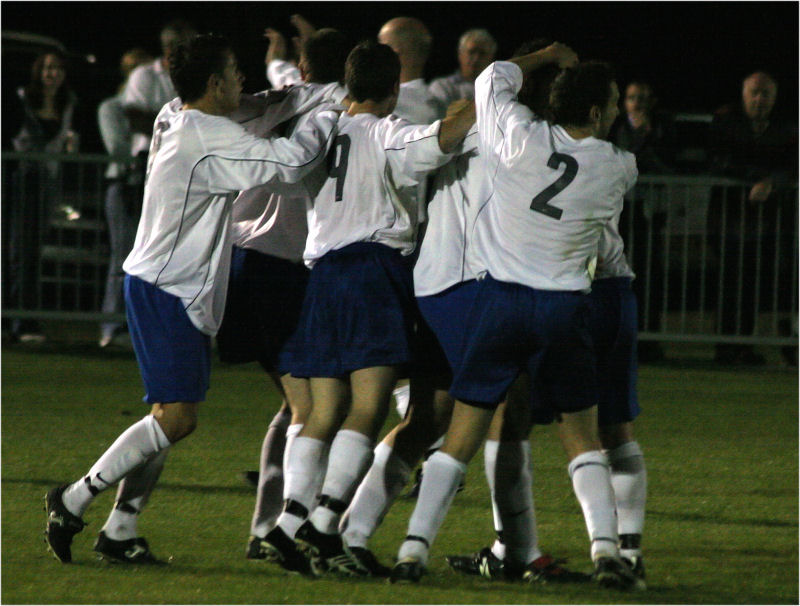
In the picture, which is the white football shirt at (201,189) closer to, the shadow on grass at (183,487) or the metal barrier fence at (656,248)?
the shadow on grass at (183,487)

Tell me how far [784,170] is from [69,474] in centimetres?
635

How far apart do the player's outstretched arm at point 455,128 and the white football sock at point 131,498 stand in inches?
56.8

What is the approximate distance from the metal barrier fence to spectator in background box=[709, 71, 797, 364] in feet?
0.03

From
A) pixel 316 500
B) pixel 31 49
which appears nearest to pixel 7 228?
pixel 31 49

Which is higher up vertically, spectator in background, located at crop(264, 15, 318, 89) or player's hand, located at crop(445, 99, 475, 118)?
spectator in background, located at crop(264, 15, 318, 89)

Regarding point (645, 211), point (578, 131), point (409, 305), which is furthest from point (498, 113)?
point (645, 211)

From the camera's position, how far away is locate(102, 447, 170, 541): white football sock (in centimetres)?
560

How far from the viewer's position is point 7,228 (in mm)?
11914

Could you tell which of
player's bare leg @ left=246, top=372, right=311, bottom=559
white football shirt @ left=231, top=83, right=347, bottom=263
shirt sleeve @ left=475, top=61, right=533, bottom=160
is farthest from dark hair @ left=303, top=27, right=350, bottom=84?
player's bare leg @ left=246, top=372, right=311, bottom=559

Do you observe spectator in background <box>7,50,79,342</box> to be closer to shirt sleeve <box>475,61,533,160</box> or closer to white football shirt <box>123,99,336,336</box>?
white football shirt <box>123,99,336,336</box>

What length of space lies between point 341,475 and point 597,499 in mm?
870

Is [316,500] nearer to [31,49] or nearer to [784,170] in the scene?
[784,170]

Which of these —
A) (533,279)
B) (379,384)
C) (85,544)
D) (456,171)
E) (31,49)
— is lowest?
(85,544)

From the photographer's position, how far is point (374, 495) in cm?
544
